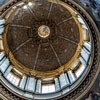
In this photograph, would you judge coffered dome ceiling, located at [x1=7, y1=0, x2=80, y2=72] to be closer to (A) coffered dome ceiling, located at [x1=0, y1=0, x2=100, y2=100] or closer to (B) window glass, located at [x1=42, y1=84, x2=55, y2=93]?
(A) coffered dome ceiling, located at [x1=0, y1=0, x2=100, y2=100]

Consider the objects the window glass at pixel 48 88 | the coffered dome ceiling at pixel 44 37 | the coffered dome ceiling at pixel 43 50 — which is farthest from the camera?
the coffered dome ceiling at pixel 44 37

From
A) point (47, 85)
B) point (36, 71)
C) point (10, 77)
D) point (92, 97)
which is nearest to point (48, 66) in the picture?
point (36, 71)

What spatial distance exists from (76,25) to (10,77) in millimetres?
6204

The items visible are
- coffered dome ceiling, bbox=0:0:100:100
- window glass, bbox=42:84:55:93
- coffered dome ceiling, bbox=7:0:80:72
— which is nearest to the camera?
coffered dome ceiling, bbox=0:0:100:100

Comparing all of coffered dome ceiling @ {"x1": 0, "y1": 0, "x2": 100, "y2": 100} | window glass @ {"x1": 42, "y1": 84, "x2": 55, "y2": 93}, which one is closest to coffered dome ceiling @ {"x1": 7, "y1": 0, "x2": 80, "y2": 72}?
coffered dome ceiling @ {"x1": 0, "y1": 0, "x2": 100, "y2": 100}

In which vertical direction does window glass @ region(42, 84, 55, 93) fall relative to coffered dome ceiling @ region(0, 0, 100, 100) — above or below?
below

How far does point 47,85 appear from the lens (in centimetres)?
2155

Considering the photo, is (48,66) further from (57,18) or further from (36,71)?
(57,18)

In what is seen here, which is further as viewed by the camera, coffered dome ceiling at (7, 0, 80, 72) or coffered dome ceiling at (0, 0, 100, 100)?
coffered dome ceiling at (7, 0, 80, 72)

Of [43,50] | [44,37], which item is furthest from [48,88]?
[44,37]

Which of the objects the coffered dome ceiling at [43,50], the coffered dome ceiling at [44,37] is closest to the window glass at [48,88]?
the coffered dome ceiling at [43,50]

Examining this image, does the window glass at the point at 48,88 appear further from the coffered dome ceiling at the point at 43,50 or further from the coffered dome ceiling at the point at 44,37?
the coffered dome ceiling at the point at 44,37

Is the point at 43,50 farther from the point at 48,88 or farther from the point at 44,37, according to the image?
the point at 48,88

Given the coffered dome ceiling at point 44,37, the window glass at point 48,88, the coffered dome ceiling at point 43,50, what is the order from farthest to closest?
the coffered dome ceiling at point 44,37 < the window glass at point 48,88 < the coffered dome ceiling at point 43,50
